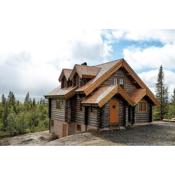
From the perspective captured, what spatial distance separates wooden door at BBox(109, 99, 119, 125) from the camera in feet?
43.0

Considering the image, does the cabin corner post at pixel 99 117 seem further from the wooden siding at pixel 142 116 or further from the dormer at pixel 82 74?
the wooden siding at pixel 142 116

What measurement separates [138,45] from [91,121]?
3948 millimetres

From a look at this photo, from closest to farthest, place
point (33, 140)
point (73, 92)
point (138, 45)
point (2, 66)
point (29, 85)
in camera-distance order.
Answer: point (29, 85) → point (2, 66) → point (138, 45) → point (33, 140) → point (73, 92)

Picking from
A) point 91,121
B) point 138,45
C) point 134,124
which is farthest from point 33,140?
point 138,45

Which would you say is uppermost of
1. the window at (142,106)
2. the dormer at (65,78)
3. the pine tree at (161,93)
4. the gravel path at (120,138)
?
the dormer at (65,78)

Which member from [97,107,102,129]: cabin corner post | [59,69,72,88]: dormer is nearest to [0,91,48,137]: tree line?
[59,69,72,88]: dormer

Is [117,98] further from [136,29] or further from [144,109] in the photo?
[136,29]

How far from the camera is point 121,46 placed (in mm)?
10891

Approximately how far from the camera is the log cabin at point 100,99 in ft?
41.9

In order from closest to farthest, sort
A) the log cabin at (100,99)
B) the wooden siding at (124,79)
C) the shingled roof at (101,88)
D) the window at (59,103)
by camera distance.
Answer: the shingled roof at (101,88) < the log cabin at (100,99) < the wooden siding at (124,79) < the window at (59,103)

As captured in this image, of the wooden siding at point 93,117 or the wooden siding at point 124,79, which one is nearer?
the wooden siding at point 93,117

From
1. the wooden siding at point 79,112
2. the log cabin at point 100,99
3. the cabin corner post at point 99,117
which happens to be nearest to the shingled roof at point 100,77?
the log cabin at point 100,99

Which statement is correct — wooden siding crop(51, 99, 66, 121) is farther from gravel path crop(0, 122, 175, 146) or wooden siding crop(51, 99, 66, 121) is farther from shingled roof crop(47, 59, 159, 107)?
gravel path crop(0, 122, 175, 146)
